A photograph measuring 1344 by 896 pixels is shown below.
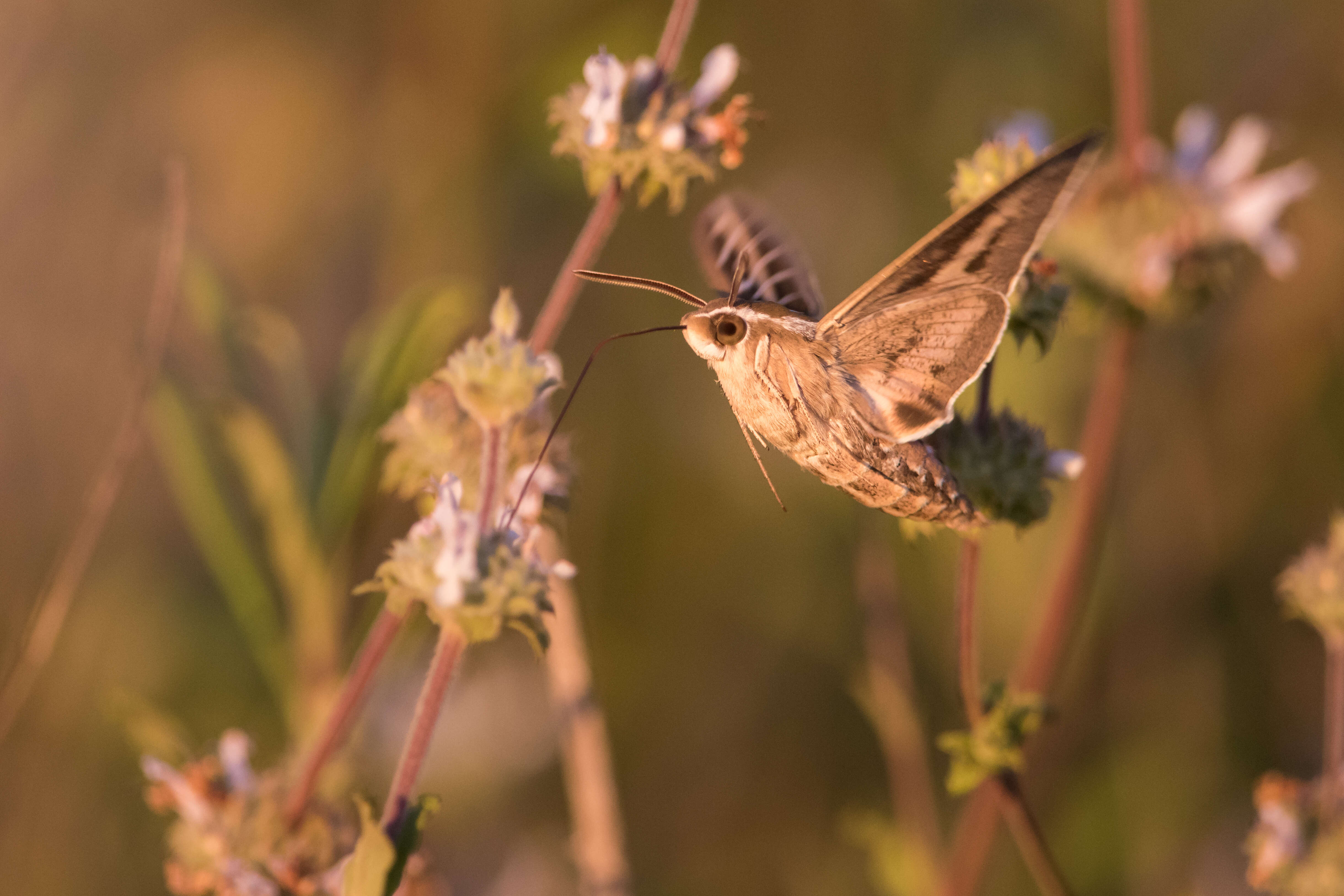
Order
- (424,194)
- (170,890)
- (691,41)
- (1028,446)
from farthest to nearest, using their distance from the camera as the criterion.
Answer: (691,41), (424,194), (170,890), (1028,446)

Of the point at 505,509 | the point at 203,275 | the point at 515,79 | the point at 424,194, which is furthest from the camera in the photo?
the point at 515,79

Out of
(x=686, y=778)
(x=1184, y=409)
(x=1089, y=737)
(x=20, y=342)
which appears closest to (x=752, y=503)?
(x=686, y=778)

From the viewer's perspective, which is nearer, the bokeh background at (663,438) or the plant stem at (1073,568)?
the plant stem at (1073,568)

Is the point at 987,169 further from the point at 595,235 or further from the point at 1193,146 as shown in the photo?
the point at 1193,146

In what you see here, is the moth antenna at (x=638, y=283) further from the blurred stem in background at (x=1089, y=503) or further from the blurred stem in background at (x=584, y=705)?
the blurred stem in background at (x=1089, y=503)

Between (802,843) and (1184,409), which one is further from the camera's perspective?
(1184,409)


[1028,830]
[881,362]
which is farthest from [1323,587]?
[881,362]

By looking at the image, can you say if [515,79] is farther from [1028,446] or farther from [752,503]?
[1028,446]

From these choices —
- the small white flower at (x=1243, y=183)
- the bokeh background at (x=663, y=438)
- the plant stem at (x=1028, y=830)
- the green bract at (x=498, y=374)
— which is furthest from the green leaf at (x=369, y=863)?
the small white flower at (x=1243, y=183)
